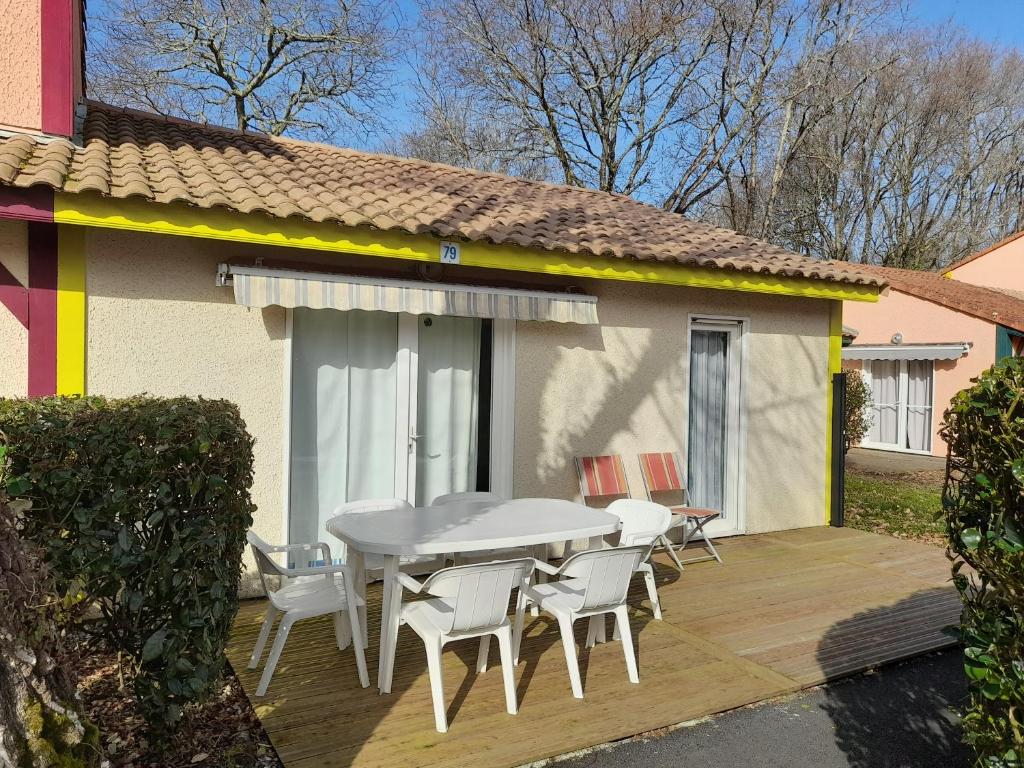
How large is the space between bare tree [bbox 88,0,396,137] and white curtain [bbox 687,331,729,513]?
56.6 ft

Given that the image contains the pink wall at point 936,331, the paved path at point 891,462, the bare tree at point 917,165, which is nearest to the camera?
the paved path at point 891,462

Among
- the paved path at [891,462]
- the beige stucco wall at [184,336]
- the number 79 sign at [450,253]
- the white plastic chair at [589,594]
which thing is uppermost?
the number 79 sign at [450,253]

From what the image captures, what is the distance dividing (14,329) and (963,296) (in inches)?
887

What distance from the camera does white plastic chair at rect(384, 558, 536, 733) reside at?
14.1 ft

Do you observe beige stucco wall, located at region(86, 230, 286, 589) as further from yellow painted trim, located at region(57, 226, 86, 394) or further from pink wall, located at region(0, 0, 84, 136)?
pink wall, located at region(0, 0, 84, 136)

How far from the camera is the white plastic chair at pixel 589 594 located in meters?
4.82

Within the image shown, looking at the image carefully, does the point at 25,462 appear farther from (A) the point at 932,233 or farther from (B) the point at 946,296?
(A) the point at 932,233

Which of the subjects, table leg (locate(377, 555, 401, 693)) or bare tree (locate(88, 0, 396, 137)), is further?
bare tree (locate(88, 0, 396, 137))

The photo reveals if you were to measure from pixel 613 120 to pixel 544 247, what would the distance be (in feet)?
56.6

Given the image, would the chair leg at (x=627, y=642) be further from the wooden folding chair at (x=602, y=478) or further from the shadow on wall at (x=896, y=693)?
the wooden folding chair at (x=602, y=478)

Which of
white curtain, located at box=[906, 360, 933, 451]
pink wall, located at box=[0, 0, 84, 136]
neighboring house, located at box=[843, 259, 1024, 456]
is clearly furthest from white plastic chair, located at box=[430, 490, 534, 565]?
white curtain, located at box=[906, 360, 933, 451]

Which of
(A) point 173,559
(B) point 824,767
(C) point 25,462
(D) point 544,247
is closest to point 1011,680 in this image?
(B) point 824,767

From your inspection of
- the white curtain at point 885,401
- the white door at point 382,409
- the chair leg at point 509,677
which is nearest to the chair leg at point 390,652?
the chair leg at point 509,677

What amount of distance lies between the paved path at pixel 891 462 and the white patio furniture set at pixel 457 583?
1310 cm
